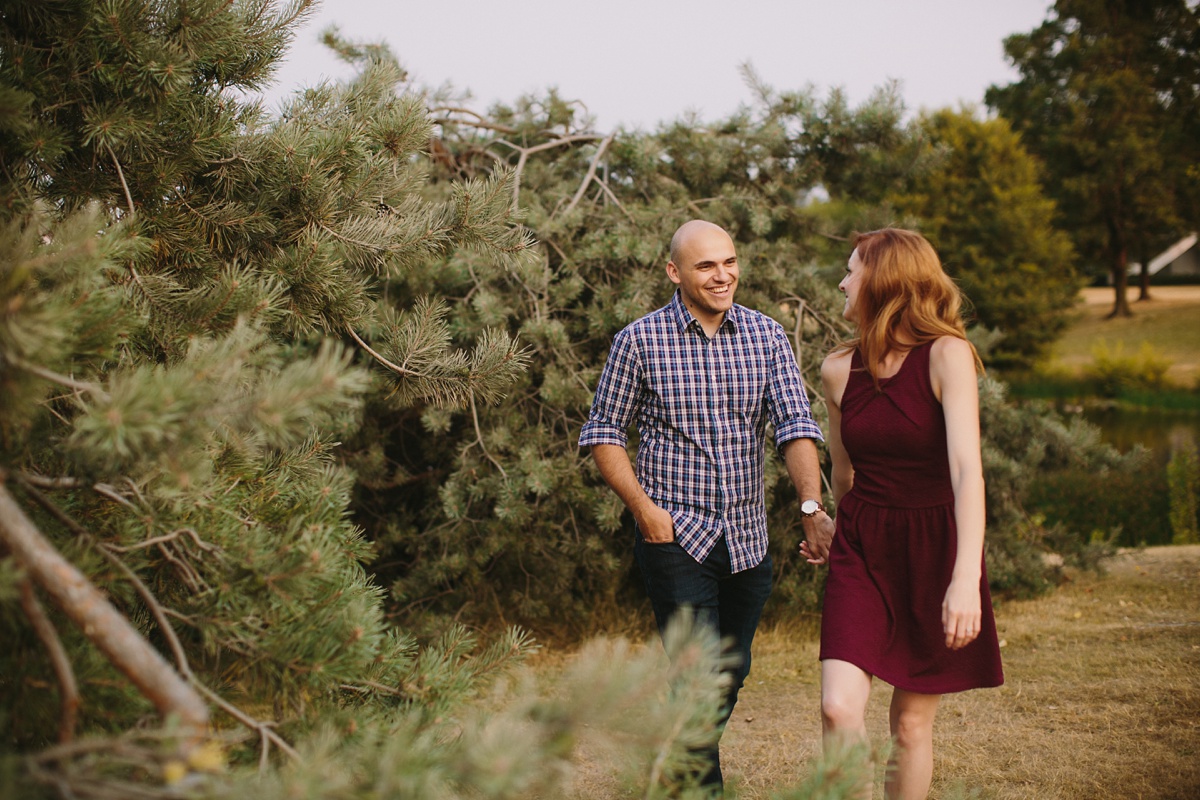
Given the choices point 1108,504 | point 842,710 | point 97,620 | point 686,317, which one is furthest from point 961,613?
point 1108,504

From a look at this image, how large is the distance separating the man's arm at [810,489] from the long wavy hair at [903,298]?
50 cm

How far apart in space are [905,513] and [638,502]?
86 cm

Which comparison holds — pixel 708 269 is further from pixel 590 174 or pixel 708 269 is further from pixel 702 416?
pixel 590 174

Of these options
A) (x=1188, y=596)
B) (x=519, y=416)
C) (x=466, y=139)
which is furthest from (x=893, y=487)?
(x=1188, y=596)

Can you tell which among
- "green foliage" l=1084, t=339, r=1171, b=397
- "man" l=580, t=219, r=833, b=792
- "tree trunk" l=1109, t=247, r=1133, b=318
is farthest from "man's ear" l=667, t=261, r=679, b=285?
"tree trunk" l=1109, t=247, r=1133, b=318

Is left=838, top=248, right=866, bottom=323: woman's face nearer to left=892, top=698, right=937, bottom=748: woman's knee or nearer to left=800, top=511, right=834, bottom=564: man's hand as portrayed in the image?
left=800, top=511, right=834, bottom=564: man's hand

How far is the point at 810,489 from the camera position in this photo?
305cm

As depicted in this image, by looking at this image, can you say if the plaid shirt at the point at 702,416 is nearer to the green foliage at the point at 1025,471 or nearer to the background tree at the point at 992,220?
the green foliage at the point at 1025,471

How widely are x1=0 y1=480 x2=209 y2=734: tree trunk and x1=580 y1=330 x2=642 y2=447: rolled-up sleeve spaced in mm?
1980

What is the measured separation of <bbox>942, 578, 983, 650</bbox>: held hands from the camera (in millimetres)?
2336

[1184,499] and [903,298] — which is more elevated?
[903,298]

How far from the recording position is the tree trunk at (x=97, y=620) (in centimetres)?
118

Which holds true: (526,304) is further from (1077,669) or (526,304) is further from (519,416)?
(1077,669)

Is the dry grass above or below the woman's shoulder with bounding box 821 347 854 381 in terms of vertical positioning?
below
